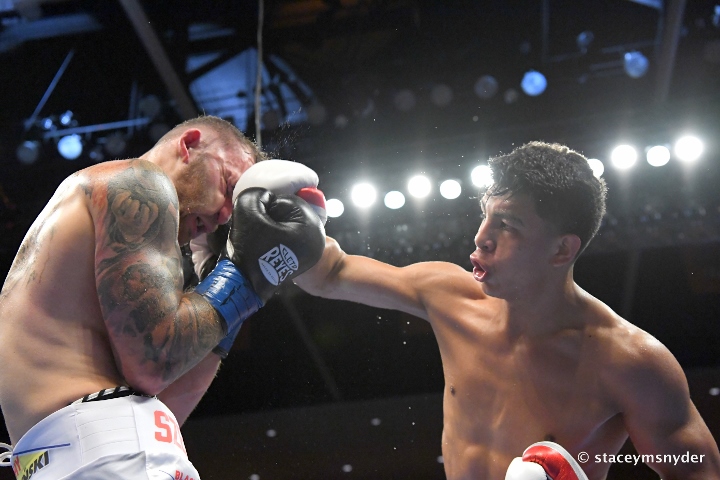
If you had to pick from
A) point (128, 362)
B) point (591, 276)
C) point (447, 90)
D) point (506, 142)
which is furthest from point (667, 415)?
point (591, 276)

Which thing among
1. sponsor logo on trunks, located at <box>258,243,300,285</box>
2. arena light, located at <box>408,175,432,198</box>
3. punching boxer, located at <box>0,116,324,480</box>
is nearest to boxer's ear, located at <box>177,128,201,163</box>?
punching boxer, located at <box>0,116,324,480</box>

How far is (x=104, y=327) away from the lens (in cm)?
134

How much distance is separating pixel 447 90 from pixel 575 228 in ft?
8.03

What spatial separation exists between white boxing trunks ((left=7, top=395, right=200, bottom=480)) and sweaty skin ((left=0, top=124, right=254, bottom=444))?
44 mm

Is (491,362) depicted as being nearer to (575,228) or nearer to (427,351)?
(575,228)

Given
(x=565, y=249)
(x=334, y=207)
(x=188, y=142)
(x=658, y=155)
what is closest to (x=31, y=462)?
(x=188, y=142)

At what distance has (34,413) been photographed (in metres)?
1.25

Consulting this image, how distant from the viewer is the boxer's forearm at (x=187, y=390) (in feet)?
6.35

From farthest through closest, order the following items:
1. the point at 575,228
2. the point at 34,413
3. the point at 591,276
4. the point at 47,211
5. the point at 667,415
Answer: the point at 591,276 < the point at 575,228 < the point at 667,415 < the point at 47,211 < the point at 34,413

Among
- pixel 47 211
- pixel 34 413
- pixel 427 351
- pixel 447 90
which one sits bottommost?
pixel 427 351

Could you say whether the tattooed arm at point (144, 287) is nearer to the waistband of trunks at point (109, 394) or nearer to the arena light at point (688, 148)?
the waistband of trunks at point (109, 394)

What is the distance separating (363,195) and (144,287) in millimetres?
3156

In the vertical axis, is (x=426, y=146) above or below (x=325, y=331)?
above

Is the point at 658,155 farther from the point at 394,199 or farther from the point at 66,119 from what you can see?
the point at 66,119
